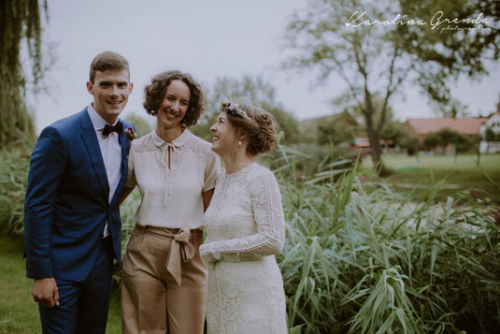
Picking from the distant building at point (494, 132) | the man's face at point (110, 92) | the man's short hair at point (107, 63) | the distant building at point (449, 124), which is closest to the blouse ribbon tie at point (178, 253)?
the man's face at point (110, 92)

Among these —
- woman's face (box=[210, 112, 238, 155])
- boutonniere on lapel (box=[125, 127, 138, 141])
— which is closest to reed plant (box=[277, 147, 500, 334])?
woman's face (box=[210, 112, 238, 155])

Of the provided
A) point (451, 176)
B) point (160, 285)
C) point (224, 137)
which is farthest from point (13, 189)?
point (451, 176)

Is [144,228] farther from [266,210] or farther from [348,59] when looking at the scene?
[348,59]

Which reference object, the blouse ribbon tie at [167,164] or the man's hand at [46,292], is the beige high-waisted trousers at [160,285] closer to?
the blouse ribbon tie at [167,164]

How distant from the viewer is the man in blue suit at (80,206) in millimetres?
1904

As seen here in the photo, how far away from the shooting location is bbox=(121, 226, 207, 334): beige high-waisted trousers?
6.98 ft

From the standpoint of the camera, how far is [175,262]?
83.3 inches

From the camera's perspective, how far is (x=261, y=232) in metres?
1.88

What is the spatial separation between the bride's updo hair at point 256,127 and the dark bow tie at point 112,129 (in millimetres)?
648

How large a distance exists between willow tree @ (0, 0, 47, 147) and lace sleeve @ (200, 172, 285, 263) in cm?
617

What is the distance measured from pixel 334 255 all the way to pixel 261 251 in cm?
110

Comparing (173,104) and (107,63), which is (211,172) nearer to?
(173,104)

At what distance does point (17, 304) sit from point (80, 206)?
2235 millimetres

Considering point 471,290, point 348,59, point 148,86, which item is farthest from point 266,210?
point 348,59
